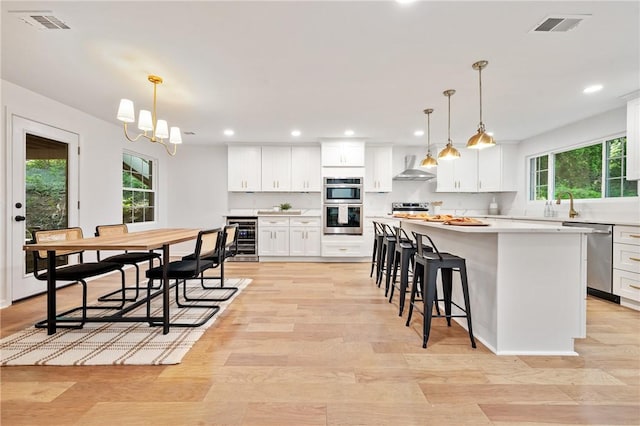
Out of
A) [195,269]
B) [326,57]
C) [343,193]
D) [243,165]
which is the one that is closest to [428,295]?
[195,269]

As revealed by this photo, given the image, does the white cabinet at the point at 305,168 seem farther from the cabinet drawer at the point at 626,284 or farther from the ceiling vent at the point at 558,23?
the cabinet drawer at the point at 626,284

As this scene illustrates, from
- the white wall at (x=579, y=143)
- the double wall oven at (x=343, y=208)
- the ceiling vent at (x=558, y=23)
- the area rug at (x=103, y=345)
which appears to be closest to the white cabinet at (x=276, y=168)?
the double wall oven at (x=343, y=208)

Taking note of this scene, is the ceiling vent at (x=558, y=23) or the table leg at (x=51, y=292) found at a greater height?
the ceiling vent at (x=558, y=23)

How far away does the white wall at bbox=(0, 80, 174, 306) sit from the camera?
3.09m

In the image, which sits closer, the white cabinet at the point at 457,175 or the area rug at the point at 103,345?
the area rug at the point at 103,345

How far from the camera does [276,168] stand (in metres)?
5.93

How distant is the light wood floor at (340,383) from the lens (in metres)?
1.49

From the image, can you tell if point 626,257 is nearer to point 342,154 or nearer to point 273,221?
point 342,154

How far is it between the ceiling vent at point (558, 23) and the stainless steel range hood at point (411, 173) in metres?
3.46

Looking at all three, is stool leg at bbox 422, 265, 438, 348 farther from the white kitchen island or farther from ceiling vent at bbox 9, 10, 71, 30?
ceiling vent at bbox 9, 10, 71, 30

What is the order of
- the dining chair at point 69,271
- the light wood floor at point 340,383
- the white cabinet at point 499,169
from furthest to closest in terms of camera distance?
the white cabinet at point 499,169
the dining chair at point 69,271
the light wood floor at point 340,383

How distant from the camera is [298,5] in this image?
190 cm

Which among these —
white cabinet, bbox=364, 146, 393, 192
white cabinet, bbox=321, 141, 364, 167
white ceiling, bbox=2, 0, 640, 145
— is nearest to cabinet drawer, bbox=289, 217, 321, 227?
white cabinet, bbox=321, 141, 364, 167

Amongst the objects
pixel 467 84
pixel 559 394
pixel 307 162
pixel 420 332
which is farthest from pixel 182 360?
pixel 307 162
